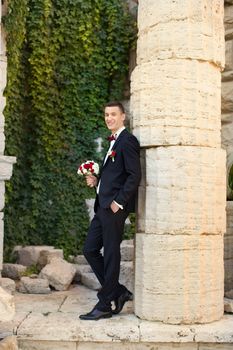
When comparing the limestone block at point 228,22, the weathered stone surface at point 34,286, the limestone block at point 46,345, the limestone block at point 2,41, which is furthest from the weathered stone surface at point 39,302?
the limestone block at point 228,22

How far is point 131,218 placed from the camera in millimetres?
9578

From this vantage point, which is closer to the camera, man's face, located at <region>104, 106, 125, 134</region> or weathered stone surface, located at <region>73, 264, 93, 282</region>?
man's face, located at <region>104, 106, 125, 134</region>

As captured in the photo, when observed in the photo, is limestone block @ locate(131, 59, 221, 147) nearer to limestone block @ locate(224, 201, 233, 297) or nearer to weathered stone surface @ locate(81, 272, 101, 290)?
limestone block @ locate(224, 201, 233, 297)

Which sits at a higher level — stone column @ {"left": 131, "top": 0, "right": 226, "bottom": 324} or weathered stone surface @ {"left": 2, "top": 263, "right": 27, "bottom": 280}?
stone column @ {"left": 131, "top": 0, "right": 226, "bottom": 324}

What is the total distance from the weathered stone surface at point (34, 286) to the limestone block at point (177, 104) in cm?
295

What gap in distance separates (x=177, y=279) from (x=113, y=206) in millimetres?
943

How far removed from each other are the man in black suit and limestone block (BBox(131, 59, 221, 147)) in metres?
0.24

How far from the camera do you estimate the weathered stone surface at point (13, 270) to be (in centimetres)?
786

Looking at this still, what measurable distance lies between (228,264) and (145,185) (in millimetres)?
1935

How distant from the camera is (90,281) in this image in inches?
285

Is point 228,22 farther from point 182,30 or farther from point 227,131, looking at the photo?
point 182,30

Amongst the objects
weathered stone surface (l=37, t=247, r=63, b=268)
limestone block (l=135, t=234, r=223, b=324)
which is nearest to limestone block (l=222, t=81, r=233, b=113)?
weathered stone surface (l=37, t=247, r=63, b=268)

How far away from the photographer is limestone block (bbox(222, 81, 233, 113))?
28.1 feet

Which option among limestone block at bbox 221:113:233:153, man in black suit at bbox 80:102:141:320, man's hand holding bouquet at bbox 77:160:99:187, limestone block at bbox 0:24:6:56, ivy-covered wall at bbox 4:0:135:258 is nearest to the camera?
man in black suit at bbox 80:102:141:320
